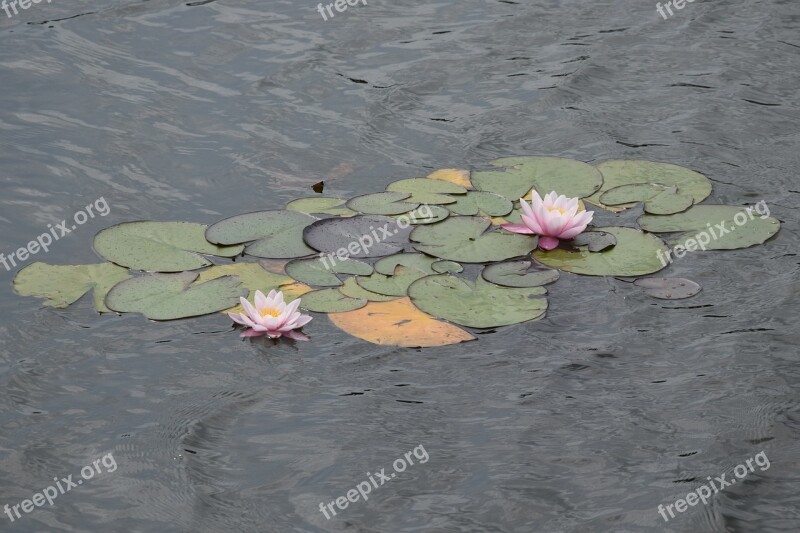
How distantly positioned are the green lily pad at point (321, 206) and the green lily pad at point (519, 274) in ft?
2.70

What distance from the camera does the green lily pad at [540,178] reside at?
5211 mm

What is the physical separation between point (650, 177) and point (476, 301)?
148 cm

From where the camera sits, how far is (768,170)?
544 centimetres

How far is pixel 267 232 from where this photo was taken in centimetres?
487

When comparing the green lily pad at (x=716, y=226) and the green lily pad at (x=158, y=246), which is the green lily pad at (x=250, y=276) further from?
the green lily pad at (x=716, y=226)

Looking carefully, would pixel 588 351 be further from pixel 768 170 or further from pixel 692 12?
pixel 692 12

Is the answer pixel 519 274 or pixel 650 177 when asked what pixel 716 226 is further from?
pixel 519 274

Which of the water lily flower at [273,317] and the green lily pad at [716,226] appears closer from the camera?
the water lily flower at [273,317]

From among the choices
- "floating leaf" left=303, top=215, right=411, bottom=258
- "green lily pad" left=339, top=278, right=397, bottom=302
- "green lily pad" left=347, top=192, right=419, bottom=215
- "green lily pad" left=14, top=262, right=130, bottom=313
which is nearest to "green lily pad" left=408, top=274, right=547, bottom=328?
"green lily pad" left=339, top=278, right=397, bottom=302

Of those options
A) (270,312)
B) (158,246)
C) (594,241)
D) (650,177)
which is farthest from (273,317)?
(650,177)

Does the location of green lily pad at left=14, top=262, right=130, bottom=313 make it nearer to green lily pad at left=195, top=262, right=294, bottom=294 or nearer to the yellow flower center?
green lily pad at left=195, top=262, right=294, bottom=294

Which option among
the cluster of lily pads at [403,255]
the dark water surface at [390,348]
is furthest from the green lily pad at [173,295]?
the dark water surface at [390,348]

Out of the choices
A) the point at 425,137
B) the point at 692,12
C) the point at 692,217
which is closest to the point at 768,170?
the point at 692,217

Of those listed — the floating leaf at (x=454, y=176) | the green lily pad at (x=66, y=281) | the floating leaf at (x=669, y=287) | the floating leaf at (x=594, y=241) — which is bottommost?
the floating leaf at (x=669, y=287)
